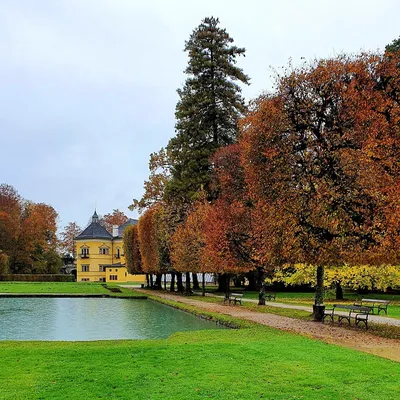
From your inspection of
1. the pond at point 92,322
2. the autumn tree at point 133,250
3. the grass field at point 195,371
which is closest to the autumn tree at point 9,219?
the autumn tree at point 133,250

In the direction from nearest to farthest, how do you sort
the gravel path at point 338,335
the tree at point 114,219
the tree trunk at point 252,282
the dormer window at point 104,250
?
the gravel path at point 338,335 < the tree trunk at point 252,282 < the dormer window at point 104,250 < the tree at point 114,219

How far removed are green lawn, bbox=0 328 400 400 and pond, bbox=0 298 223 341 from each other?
4857mm

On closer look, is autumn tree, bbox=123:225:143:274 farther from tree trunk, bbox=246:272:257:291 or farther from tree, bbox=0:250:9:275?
tree, bbox=0:250:9:275

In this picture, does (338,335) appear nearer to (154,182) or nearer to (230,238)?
(230,238)

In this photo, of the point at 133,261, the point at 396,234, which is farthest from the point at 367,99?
the point at 133,261

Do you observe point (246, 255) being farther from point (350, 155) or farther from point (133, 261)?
point (133, 261)

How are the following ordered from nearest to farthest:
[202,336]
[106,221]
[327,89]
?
[202,336] < [327,89] < [106,221]

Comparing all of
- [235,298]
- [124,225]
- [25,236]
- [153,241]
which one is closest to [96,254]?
[124,225]

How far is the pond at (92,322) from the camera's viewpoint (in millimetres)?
17438

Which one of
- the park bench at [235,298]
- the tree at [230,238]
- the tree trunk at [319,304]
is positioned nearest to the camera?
the tree trunk at [319,304]

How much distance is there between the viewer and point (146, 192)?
48.4 meters

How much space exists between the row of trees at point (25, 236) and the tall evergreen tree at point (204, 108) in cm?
3421

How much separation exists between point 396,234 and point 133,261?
145 feet

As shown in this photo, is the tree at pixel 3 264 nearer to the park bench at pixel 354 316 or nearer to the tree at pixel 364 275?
the tree at pixel 364 275
